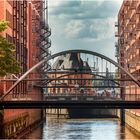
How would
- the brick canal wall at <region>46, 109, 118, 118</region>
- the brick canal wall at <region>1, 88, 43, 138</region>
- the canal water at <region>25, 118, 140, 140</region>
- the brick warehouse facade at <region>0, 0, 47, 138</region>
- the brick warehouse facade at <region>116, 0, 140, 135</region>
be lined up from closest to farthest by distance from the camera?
the brick canal wall at <region>1, 88, 43, 138</region> < the brick warehouse facade at <region>0, 0, 47, 138</region> < the canal water at <region>25, 118, 140, 140</region> < the brick warehouse facade at <region>116, 0, 140, 135</region> < the brick canal wall at <region>46, 109, 118, 118</region>

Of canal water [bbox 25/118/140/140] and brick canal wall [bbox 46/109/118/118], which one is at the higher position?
brick canal wall [bbox 46/109/118/118]

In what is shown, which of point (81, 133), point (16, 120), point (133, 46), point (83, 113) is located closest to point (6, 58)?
point (16, 120)

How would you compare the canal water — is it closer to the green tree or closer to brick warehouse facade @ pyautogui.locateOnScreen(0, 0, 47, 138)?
brick warehouse facade @ pyautogui.locateOnScreen(0, 0, 47, 138)

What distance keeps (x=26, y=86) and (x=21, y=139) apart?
897 inches

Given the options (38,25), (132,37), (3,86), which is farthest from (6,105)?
(38,25)

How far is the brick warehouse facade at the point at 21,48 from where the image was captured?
6766cm

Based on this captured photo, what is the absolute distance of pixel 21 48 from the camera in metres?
84.6

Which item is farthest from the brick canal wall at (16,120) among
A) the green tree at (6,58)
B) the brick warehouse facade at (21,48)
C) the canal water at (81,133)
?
the green tree at (6,58)

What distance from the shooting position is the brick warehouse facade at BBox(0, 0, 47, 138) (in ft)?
222

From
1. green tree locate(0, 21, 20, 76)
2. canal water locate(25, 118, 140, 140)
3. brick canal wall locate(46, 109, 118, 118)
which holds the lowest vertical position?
canal water locate(25, 118, 140, 140)

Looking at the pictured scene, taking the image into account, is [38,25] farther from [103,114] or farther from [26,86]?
[103,114]

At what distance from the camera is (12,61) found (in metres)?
43.5

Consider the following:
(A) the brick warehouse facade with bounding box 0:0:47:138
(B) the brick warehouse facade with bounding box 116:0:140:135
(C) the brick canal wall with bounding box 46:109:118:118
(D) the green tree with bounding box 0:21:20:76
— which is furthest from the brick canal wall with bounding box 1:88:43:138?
(C) the brick canal wall with bounding box 46:109:118:118

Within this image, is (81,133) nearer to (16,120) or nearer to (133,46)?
(16,120)
